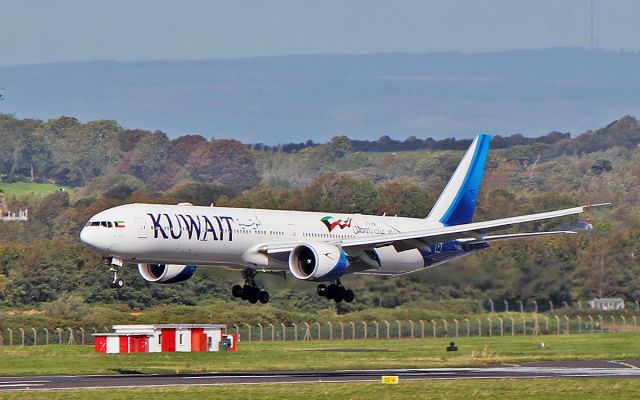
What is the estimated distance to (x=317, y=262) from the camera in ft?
243

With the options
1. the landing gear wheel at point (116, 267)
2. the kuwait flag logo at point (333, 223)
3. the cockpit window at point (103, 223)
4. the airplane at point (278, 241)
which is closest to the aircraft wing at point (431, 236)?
the airplane at point (278, 241)

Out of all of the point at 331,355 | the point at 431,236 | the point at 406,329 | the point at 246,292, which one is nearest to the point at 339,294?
the point at 246,292

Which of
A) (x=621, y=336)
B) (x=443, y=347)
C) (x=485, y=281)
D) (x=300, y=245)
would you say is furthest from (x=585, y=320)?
(x=300, y=245)

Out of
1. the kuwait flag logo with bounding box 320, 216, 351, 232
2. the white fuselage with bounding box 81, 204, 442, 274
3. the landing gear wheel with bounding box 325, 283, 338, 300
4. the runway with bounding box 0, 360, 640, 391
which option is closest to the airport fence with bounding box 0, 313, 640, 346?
the runway with bounding box 0, 360, 640, 391

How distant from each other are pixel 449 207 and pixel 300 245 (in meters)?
13.5

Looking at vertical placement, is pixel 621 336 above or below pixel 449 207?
below

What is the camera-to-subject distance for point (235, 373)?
7962 cm

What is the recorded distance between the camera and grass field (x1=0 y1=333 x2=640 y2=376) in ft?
277

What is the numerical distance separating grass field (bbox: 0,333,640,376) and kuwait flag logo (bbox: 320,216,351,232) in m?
9.02

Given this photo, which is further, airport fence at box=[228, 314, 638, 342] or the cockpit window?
airport fence at box=[228, 314, 638, 342]

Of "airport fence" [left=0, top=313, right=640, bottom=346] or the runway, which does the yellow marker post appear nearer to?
the runway

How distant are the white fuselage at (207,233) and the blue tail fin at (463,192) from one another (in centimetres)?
652

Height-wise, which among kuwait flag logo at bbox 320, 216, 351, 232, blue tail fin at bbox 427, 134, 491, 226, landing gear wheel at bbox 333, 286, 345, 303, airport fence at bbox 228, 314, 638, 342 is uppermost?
blue tail fin at bbox 427, 134, 491, 226

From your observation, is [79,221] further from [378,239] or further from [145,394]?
[145,394]
